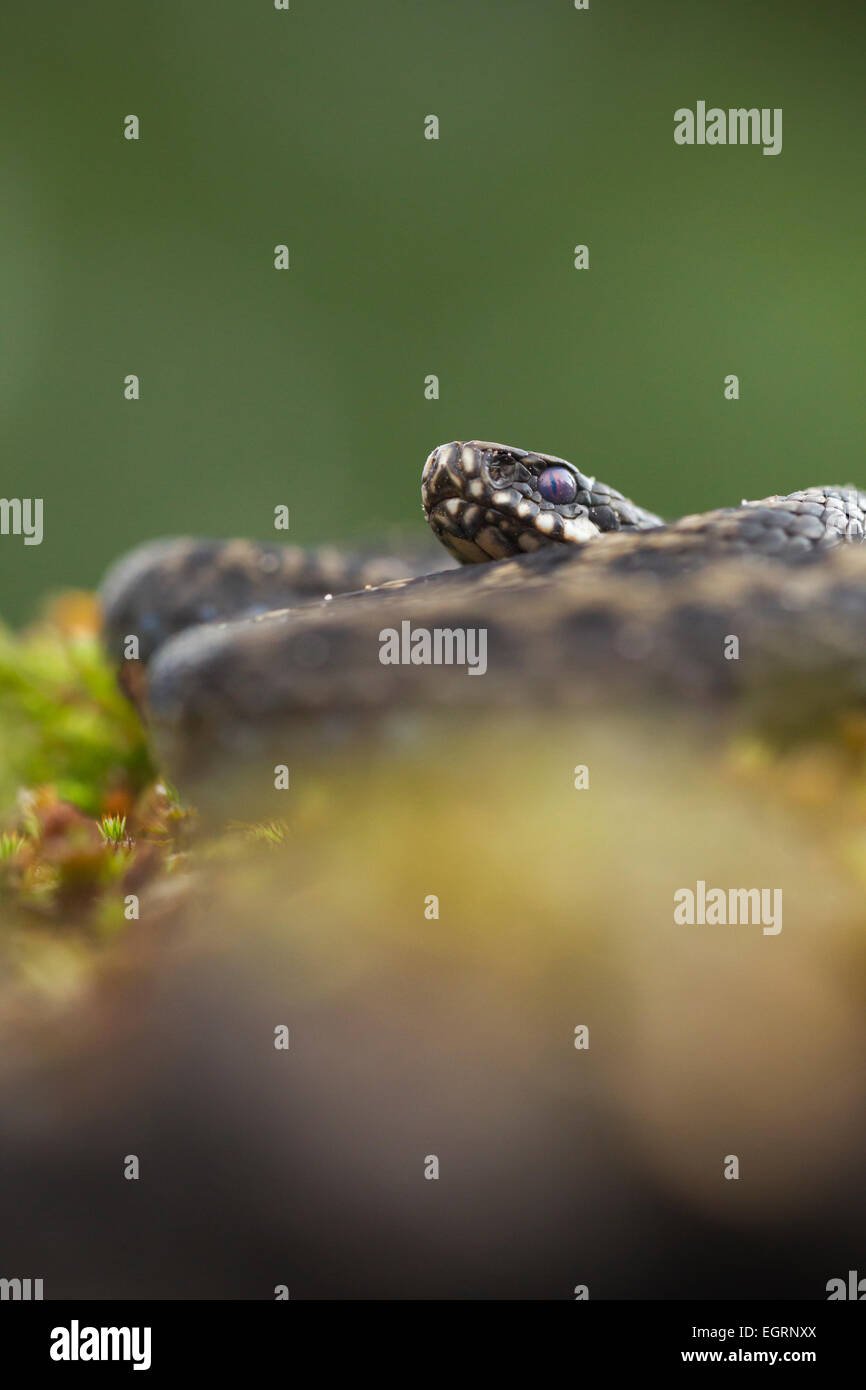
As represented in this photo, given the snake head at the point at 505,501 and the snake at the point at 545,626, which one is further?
the snake head at the point at 505,501

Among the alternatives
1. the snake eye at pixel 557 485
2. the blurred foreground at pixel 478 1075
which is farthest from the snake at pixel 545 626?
the blurred foreground at pixel 478 1075

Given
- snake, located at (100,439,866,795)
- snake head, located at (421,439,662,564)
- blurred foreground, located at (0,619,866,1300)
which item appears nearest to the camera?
blurred foreground, located at (0,619,866,1300)

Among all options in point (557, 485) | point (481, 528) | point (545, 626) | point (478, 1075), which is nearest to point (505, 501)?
point (481, 528)

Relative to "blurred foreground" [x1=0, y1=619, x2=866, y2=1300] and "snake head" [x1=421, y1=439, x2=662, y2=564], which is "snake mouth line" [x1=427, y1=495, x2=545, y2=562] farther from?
"blurred foreground" [x1=0, y1=619, x2=866, y2=1300]

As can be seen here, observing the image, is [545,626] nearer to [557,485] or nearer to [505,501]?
[505,501]

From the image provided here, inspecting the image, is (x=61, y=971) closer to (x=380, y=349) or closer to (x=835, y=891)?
(x=835, y=891)

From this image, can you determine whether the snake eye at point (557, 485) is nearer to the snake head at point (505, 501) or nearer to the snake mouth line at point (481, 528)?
the snake head at point (505, 501)

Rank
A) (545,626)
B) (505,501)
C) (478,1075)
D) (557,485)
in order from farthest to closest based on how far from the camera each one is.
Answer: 1. (557,485)
2. (505,501)
3. (545,626)
4. (478,1075)

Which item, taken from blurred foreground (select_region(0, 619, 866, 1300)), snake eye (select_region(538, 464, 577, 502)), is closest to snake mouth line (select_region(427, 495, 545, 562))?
snake eye (select_region(538, 464, 577, 502))
